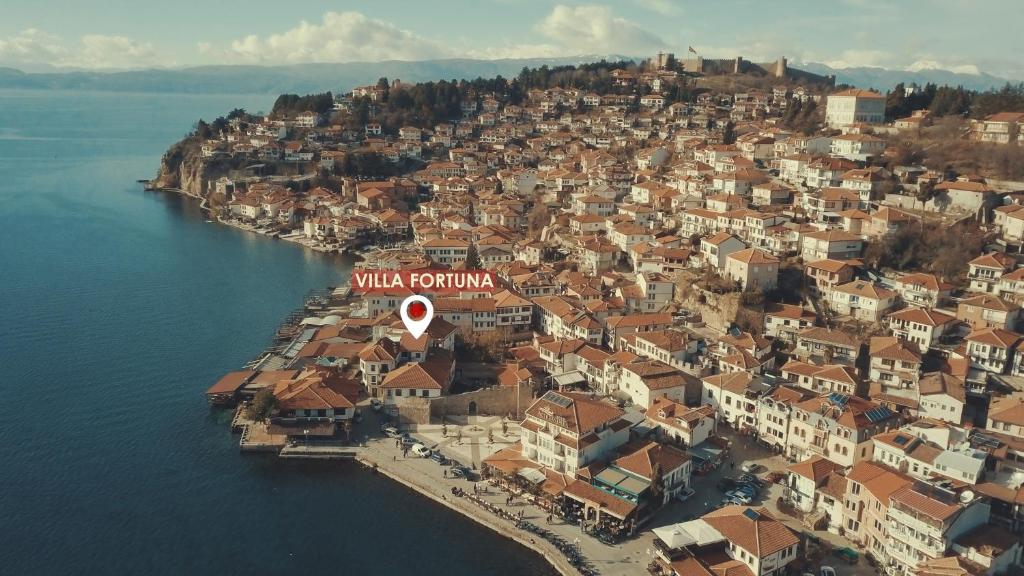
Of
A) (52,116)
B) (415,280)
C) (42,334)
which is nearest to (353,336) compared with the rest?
(415,280)

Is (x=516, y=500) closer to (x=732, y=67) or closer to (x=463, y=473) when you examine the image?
(x=463, y=473)

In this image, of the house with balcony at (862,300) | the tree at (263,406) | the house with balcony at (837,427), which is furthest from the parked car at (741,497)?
the tree at (263,406)

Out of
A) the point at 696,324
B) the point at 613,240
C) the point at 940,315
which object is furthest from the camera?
the point at 613,240

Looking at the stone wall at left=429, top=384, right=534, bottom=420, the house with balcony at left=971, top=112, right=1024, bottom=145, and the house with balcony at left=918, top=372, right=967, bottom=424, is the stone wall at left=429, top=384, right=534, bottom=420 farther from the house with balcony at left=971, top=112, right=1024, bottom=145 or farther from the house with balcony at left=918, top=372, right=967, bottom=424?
the house with balcony at left=971, top=112, right=1024, bottom=145

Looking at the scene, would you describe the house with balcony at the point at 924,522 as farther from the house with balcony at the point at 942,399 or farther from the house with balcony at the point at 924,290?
the house with balcony at the point at 924,290

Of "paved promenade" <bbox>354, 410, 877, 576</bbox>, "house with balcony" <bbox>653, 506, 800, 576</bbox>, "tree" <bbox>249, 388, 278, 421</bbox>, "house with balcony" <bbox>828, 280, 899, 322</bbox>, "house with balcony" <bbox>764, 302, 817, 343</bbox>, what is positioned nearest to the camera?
"house with balcony" <bbox>653, 506, 800, 576</bbox>

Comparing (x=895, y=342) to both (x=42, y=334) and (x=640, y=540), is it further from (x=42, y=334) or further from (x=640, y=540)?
(x=42, y=334)

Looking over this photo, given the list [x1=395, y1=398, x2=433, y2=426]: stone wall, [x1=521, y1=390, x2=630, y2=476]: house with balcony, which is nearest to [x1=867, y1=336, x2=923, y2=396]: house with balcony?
[x1=521, y1=390, x2=630, y2=476]: house with balcony
